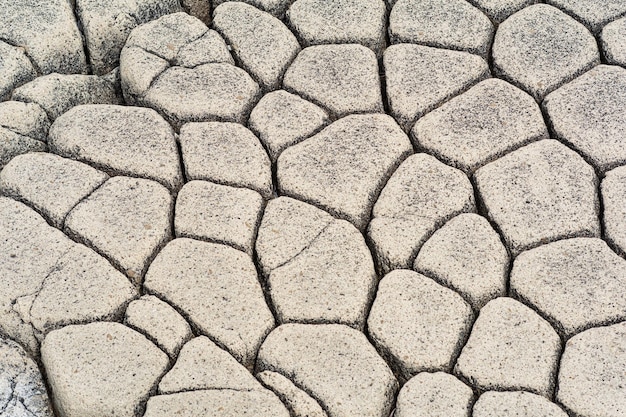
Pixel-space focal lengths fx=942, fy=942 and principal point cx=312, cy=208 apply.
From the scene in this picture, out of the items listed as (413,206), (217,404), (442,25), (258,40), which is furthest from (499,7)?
(217,404)

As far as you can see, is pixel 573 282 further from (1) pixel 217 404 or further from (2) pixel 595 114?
(1) pixel 217 404

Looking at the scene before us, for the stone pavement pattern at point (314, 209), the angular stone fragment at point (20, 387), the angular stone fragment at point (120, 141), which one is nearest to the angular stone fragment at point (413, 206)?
the stone pavement pattern at point (314, 209)

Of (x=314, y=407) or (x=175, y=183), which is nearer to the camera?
(x=314, y=407)

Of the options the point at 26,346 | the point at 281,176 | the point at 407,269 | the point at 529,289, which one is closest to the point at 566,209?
the point at 529,289

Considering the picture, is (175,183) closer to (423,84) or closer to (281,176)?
(281,176)

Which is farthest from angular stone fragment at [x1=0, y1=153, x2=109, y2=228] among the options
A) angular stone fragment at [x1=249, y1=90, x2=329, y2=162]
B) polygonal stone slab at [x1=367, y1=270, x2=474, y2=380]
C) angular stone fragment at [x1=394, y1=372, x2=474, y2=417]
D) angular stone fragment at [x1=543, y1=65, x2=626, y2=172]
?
angular stone fragment at [x1=543, y1=65, x2=626, y2=172]

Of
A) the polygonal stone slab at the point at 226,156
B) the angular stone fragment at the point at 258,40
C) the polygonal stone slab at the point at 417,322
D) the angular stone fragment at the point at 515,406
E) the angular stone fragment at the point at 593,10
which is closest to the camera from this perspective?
the angular stone fragment at the point at 515,406

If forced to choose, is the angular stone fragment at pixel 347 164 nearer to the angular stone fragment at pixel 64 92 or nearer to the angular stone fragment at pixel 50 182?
the angular stone fragment at pixel 50 182
